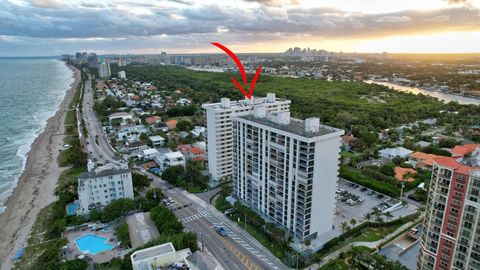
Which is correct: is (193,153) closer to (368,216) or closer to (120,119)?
(368,216)

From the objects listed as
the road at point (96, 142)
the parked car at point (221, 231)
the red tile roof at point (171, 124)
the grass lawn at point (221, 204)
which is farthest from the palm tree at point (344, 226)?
the red tile roof at point (171, 124)

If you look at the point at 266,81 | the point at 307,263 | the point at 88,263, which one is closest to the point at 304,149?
the point at 307,263

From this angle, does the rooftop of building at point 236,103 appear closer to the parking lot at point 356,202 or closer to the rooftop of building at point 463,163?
the parking lot at point 356,202

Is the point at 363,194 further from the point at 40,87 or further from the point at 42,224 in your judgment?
the point at 40,87

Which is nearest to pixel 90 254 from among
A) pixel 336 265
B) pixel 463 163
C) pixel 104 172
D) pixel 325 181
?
pixel 104 172

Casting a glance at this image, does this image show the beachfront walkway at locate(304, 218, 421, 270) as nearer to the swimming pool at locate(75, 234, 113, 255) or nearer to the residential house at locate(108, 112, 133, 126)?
the swimming pool at locate(75, 234, 113, 255)
